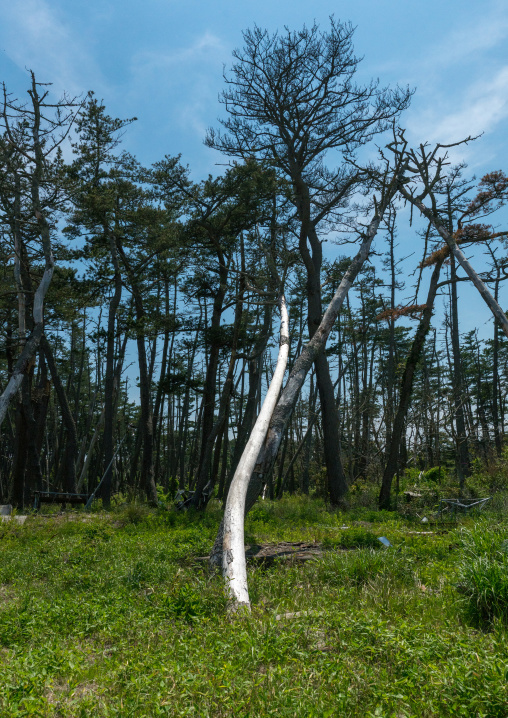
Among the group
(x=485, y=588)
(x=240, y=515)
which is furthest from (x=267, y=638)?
(x=240, y=515)

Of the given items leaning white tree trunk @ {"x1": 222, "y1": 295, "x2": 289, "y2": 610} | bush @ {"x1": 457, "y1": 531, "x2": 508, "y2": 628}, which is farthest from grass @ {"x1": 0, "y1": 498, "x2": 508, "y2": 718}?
leaning white tree trunk @ {"x1": 222, "y1": 295, "x2": 289, "y2": 610}

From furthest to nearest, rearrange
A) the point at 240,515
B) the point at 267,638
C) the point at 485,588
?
the point at 240,515 → the point at 485,588 → the point at 267,638

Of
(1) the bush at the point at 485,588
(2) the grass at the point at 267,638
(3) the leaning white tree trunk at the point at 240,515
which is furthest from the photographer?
(3) the leaning white tree trunk at the point at 240,515

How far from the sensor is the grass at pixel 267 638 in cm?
280

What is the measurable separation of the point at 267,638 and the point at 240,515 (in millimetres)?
Result: 2635

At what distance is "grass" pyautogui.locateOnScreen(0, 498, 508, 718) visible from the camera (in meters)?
2.80

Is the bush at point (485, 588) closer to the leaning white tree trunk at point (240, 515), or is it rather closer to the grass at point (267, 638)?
the grass at point (267, 638)

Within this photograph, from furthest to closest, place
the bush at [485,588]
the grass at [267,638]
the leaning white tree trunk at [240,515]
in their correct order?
the leaning white tree trunk at [240,515]
the bush at [485,588]
the grass at [267,638]

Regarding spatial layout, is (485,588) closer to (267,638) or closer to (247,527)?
(267,638)

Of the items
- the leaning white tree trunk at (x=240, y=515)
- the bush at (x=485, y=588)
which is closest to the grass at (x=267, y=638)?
the bush at (x=485, y=588)

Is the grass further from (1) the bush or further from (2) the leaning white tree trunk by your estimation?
(2) the leaning white tree trunk

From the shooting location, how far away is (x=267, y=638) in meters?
3.57

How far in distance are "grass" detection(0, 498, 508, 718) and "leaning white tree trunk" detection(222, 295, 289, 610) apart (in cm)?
16

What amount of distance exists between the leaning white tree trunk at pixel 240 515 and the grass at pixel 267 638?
6.1 inches
